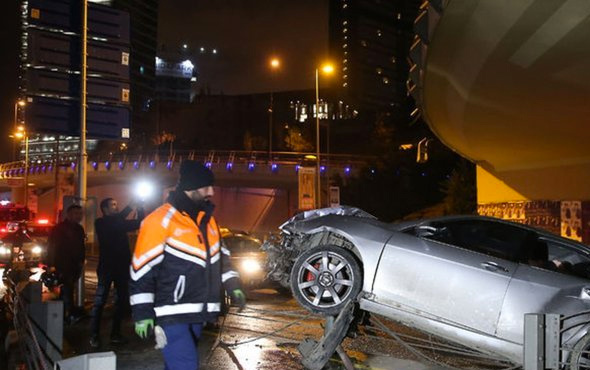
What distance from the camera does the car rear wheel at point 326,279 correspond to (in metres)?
6.47

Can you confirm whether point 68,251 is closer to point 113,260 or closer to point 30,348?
point 113,260

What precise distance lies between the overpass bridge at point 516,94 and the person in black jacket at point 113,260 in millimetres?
5326

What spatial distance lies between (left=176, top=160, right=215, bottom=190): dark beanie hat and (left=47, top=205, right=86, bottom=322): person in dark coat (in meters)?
5.46

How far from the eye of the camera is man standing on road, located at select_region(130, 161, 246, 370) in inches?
148

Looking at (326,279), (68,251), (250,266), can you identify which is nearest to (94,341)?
(68,251)

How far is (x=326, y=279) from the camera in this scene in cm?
665

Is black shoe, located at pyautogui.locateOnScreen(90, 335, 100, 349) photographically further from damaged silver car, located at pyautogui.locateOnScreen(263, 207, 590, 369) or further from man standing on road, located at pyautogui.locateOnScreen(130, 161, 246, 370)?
man standing on road, located at pyautogui.locateOnScreen(130, 161, 246, 370)

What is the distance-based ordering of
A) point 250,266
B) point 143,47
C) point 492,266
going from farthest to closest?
1. point 143,47
2. point 250,266
3. point 492,266

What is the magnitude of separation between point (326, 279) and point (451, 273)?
141 cm

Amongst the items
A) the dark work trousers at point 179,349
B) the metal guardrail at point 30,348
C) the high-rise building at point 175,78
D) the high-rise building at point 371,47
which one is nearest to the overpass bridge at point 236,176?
the metal guardrail at point 30,348

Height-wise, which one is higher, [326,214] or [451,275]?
[326,214]

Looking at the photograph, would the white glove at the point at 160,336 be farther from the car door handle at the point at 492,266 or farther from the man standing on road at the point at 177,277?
the car door handle at the point at 492,266

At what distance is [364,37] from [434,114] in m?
99.3

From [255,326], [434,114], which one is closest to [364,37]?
[434,114]
